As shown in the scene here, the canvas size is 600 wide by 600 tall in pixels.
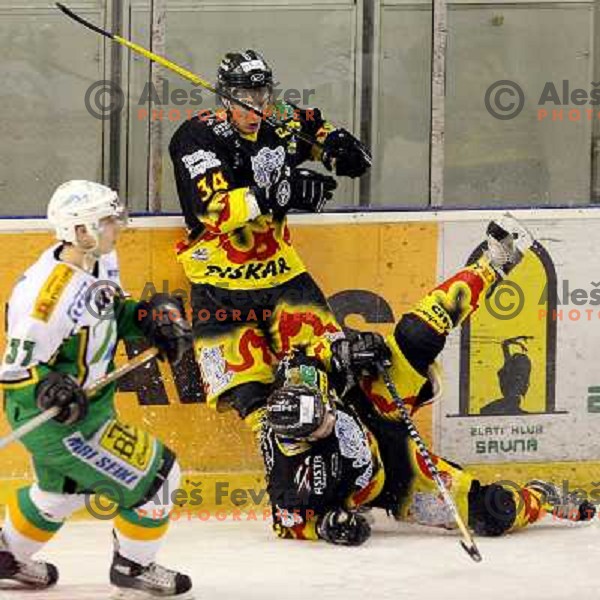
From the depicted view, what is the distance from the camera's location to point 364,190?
7309mm

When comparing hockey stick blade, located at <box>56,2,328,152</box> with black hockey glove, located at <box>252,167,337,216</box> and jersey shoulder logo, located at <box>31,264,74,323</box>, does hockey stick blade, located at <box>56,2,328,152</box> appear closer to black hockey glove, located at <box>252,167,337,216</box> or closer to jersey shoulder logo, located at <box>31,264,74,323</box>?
black hockey glove, located at <box>252,167,337,216</box>

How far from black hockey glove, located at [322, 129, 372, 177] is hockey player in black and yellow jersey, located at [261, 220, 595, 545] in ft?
1.71

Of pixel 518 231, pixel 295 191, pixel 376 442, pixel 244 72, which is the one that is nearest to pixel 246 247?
pixel 295 191

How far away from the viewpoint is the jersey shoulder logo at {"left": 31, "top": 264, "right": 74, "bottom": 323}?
5.43 m

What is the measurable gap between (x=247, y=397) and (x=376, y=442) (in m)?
0.46

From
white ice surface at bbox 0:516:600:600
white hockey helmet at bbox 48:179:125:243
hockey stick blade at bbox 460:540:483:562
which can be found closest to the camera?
white hockey helmet at bbox 48:179:125:243

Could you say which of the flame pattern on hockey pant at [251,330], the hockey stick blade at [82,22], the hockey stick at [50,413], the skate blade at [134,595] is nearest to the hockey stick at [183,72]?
the hockey stick blade at [82,22]

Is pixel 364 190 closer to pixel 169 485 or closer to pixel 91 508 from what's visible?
pixel 91 508

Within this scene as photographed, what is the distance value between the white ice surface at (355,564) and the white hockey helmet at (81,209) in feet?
3.37

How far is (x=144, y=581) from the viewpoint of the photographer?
573cm

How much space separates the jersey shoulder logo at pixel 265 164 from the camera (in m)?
6.89

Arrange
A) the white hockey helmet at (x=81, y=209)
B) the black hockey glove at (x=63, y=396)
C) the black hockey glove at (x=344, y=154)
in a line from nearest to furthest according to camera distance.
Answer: the black hockey glove at (x=63, y=396) < the white hockey helmet at (x=81, y=209) < the black hockey glove at (x=344, y=154)

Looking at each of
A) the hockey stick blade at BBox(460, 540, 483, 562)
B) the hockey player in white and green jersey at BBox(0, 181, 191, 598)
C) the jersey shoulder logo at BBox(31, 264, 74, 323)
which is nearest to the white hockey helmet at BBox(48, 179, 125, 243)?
the hockey player in white and green jersey at BBox(0, 181, 191, 598)

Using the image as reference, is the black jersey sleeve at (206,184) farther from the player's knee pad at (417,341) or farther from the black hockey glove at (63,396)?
the black hockey glove at (63,396)
